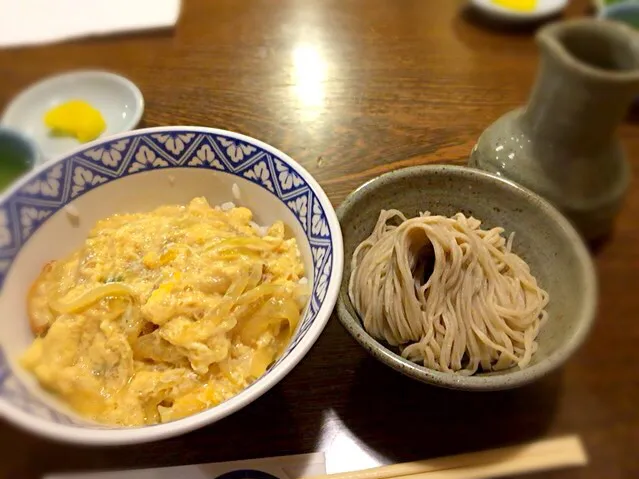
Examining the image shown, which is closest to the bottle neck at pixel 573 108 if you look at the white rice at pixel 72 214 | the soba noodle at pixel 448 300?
the soba noodle at pixel 448 300

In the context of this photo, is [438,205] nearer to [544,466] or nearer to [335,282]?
[335,282]

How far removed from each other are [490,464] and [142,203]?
0.73 metres

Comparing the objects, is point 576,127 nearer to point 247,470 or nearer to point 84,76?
point 247,470

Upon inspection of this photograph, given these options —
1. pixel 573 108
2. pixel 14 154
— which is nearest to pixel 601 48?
pixel 573 108

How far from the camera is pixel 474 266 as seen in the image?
0.86m

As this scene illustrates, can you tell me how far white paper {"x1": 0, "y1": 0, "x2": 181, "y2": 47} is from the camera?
1636 millimetres

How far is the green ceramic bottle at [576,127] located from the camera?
797mm

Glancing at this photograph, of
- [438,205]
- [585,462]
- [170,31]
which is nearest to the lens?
[585,462]

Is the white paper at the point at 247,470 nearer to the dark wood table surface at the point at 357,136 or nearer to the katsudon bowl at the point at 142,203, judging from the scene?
the dark wood table surface at the point at 357,136

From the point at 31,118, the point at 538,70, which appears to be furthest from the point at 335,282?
the point at 31,118

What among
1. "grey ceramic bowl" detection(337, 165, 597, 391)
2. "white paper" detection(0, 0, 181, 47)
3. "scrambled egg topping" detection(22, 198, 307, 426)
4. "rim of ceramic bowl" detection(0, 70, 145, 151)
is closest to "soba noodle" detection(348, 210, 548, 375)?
"grey ceramic bowl" detection(337, 165, 597, 391)

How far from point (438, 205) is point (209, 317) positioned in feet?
1.55

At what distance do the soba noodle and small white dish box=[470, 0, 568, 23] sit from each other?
0.95 meters

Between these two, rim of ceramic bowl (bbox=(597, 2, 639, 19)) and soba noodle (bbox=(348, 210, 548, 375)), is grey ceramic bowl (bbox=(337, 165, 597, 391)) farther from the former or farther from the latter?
rim of ceramic bowl (bbox=(597, 2, 639, 19))
